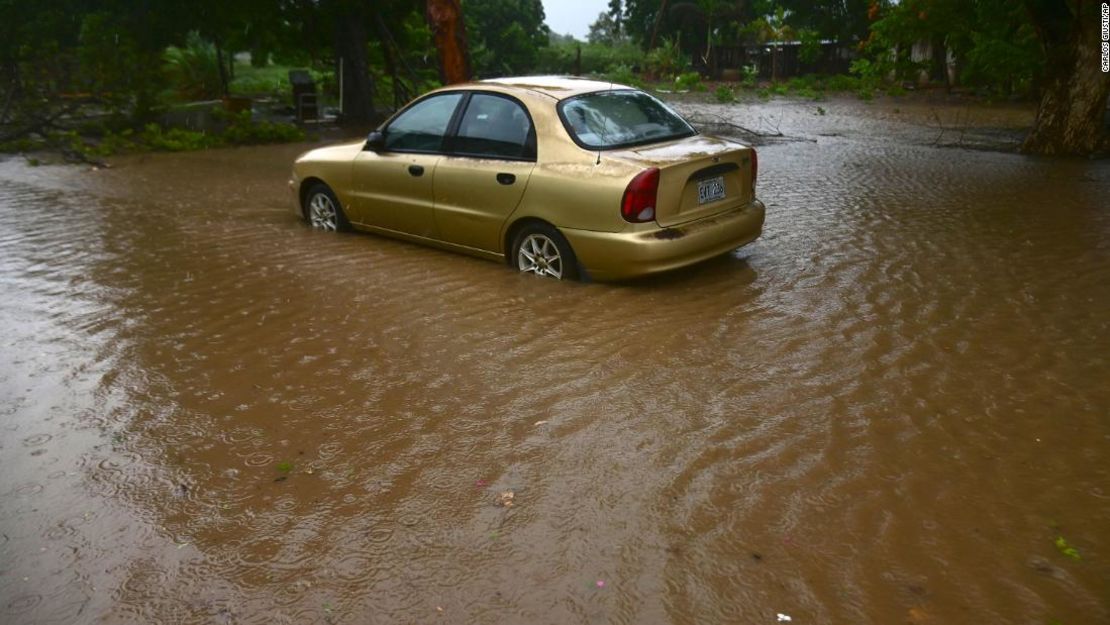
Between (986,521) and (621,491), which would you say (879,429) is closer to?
(986,521)

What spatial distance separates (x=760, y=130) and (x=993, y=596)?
53.0ft

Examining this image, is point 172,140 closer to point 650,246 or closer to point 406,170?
point 406,170

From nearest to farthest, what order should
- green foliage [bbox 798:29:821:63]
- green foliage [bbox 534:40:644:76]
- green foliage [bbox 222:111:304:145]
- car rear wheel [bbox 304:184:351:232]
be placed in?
car rear wheel [bbox 304:184:351:232], green foliage [bbox 222:111:304:145], green foliage [bbox 798:29:821:63], green foliage [bbox 534:40:644:76]

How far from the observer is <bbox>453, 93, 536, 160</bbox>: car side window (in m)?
7.02

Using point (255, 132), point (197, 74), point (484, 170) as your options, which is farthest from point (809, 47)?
A: point (484, 170)

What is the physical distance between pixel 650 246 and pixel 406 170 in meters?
2.48

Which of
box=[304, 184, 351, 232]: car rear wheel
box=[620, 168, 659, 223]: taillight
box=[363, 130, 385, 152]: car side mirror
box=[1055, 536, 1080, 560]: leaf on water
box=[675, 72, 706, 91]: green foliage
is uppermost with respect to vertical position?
box=[675, 72, 706, 91]: green foliage

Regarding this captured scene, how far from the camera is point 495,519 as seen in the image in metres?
3.69

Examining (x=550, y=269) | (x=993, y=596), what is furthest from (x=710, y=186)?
(x=993, y=596)

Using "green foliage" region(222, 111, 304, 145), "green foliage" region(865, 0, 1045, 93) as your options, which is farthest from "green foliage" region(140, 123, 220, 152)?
"green foliage" region(865, 0, 1045, 93)

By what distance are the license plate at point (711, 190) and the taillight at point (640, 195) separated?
1.59 feet

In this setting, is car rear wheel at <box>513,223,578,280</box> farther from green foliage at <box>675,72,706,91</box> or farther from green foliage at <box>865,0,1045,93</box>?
green foliage at <box>675,72,706,91</box>

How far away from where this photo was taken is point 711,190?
683 centimetres

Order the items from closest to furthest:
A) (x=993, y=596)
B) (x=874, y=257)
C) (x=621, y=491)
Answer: (x=993, y=596) → (x=621, y=491) → (x=874, y=257)
